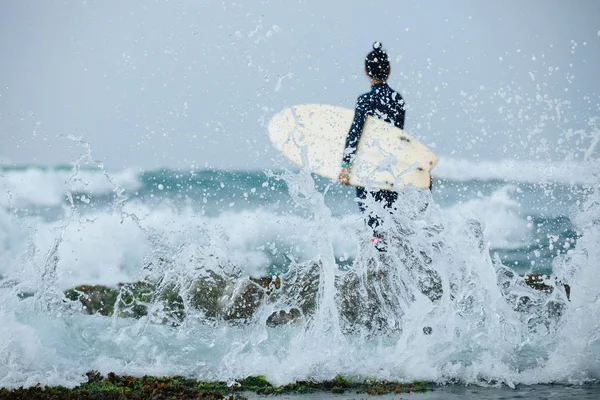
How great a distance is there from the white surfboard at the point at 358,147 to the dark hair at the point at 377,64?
509 millimetres

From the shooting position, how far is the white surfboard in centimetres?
775

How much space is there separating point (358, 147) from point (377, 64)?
98 cm

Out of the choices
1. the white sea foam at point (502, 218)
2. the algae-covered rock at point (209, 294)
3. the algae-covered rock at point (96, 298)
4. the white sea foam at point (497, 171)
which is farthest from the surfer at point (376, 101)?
the white sea foam at point (497, 171)

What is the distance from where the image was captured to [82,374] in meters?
4.90

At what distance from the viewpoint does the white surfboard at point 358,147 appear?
305 inches

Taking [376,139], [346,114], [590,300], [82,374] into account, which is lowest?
[82,374]

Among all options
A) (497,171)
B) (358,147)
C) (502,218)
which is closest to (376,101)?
(358,147)

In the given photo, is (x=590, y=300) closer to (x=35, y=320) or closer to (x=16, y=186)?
(x=35, y=320)

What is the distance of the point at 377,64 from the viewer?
7547mm

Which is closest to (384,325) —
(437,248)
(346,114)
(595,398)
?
(437,248)

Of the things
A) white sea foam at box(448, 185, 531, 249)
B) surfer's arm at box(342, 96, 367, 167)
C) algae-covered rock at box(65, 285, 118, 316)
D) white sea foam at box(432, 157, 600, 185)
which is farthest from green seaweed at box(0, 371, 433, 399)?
white sea foam at box(432, 157, 600, 185)

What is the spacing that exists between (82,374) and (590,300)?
4.03 m

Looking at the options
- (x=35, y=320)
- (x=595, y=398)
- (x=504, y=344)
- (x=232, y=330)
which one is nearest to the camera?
(x=595, y=398)

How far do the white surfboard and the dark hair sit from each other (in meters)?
0.51
